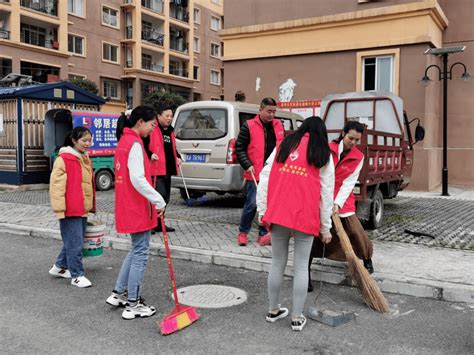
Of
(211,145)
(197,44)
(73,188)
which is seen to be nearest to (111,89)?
(197,44)

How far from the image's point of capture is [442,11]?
1469 cm

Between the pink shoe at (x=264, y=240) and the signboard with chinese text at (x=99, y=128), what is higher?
the signboard with chinese text at (x=99, y=128)

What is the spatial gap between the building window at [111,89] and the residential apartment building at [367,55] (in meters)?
26.0

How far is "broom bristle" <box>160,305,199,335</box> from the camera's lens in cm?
396

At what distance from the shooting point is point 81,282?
5230 millimetres

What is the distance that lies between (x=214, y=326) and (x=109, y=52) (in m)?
39.2

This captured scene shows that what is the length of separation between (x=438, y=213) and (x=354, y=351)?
23.1ft

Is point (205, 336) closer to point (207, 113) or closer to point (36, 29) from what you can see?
point (207, 113)

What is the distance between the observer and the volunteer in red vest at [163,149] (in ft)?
23.2

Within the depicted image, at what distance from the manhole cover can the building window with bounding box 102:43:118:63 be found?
1477 inches

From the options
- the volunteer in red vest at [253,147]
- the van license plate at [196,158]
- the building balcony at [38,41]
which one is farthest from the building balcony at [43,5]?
the volunteer in red vest at [253,147]

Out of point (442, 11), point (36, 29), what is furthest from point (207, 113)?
point (36, 29)

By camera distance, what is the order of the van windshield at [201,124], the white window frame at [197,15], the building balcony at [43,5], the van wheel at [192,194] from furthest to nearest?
1. the white window frame at [197,15]
2. the building balcony at [43,5]
3. the van wheel at [192,194]
4. the van windshield at [201,124]

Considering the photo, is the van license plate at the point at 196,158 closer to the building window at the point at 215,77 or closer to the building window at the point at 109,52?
the building window at the point at 109,52
